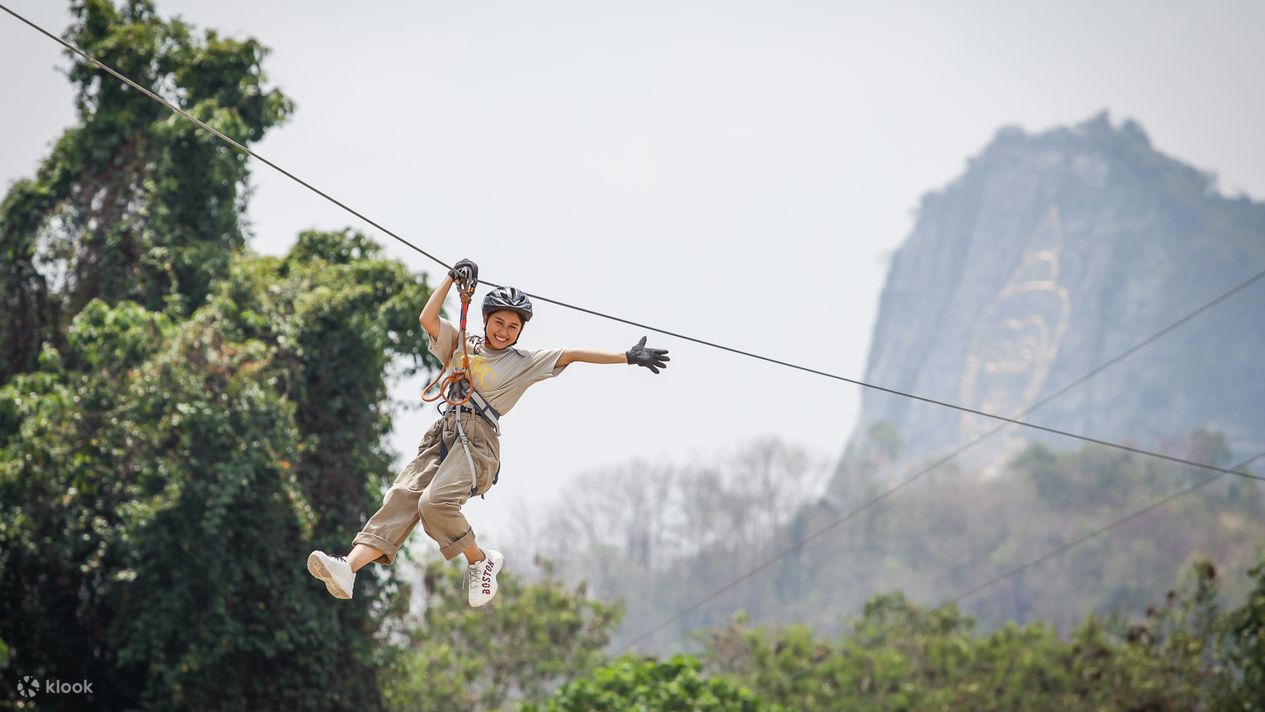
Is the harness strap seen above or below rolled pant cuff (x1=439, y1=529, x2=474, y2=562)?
above

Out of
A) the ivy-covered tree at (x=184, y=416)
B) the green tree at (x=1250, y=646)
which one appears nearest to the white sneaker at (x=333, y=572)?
the ivy-covered tree at (x=184, y=416)

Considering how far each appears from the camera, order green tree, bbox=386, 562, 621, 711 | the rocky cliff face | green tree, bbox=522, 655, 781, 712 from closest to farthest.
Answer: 1. green tree, bbox=522, 655, 781, 712
2. green tree, bbox=386, 562, 621, 711
3. the rocky cliff face

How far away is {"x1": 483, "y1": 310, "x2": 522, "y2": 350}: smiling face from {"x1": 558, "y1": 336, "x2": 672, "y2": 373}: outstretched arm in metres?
0.32

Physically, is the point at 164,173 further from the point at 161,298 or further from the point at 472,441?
the point at 472,441

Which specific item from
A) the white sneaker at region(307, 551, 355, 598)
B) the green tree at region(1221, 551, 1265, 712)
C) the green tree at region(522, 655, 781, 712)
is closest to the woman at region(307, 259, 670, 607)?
the white sneaker at region(307, 551, 355, 598)

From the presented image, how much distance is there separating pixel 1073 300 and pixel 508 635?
493 ft

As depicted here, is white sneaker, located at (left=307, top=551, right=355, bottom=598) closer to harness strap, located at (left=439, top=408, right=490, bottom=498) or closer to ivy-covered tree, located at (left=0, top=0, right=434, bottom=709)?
harness strap, located at (left=439, top=408, right=490, bottom=498)

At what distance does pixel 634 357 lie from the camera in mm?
6961

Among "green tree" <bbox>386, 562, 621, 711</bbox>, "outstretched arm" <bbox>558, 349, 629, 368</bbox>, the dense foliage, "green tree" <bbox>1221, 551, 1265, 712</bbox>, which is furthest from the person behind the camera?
"green tree" <bbox>386, 562, 621, 711</bbox>

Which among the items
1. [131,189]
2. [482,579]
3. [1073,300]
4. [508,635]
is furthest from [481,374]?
[1073,300]

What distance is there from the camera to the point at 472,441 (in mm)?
7211

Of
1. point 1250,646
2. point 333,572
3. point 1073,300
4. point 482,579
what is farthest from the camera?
point 1073,300

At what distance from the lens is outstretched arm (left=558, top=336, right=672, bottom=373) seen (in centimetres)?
697

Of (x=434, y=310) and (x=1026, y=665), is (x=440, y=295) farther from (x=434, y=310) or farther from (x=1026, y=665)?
(x=1026, y=665)
